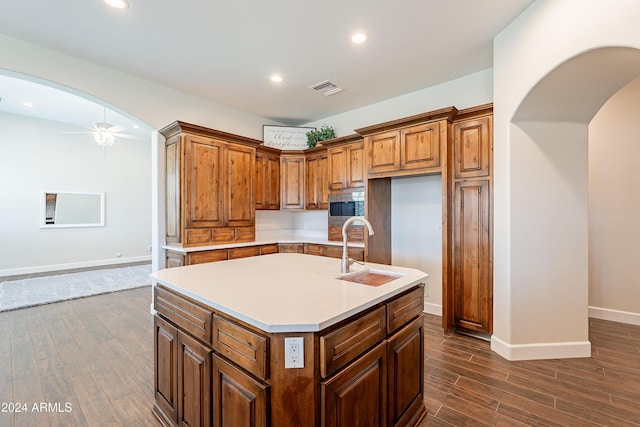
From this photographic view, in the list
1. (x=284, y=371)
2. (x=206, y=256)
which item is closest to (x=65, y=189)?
(x=206, y=256)

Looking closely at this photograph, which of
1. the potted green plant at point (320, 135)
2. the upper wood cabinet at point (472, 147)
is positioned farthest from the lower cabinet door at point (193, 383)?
the potted green plant at point (320, 135)

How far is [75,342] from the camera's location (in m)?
3.03

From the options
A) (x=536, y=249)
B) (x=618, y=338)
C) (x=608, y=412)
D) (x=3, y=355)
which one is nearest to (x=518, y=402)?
(x=608, y=412)

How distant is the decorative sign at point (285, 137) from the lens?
16.9 feet

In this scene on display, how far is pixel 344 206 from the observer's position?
14.1 feet

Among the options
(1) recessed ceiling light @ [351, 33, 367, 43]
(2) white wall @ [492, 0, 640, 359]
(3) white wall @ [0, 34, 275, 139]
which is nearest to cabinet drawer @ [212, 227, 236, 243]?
(3) white wall @ [0, 34, 275, 139]

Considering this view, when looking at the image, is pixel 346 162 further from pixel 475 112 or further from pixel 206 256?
pixel 206 256

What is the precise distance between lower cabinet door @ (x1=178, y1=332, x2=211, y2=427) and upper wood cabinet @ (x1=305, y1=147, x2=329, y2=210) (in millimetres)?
3344

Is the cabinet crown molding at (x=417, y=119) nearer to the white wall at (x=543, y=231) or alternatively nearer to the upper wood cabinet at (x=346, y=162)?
the upper wood cabinet at (x=346, y=162)

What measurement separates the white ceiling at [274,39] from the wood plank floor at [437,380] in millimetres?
3115

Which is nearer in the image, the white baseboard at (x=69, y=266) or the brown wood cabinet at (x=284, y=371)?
the brown wood cabinet at (x=284, y=371)

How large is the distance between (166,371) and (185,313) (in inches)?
19.8

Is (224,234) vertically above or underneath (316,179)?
underneath

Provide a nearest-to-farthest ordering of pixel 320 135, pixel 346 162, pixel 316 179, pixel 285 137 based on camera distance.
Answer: pixel 346 162, pixel 316 179, pixel 320 135, pixel 285 137
